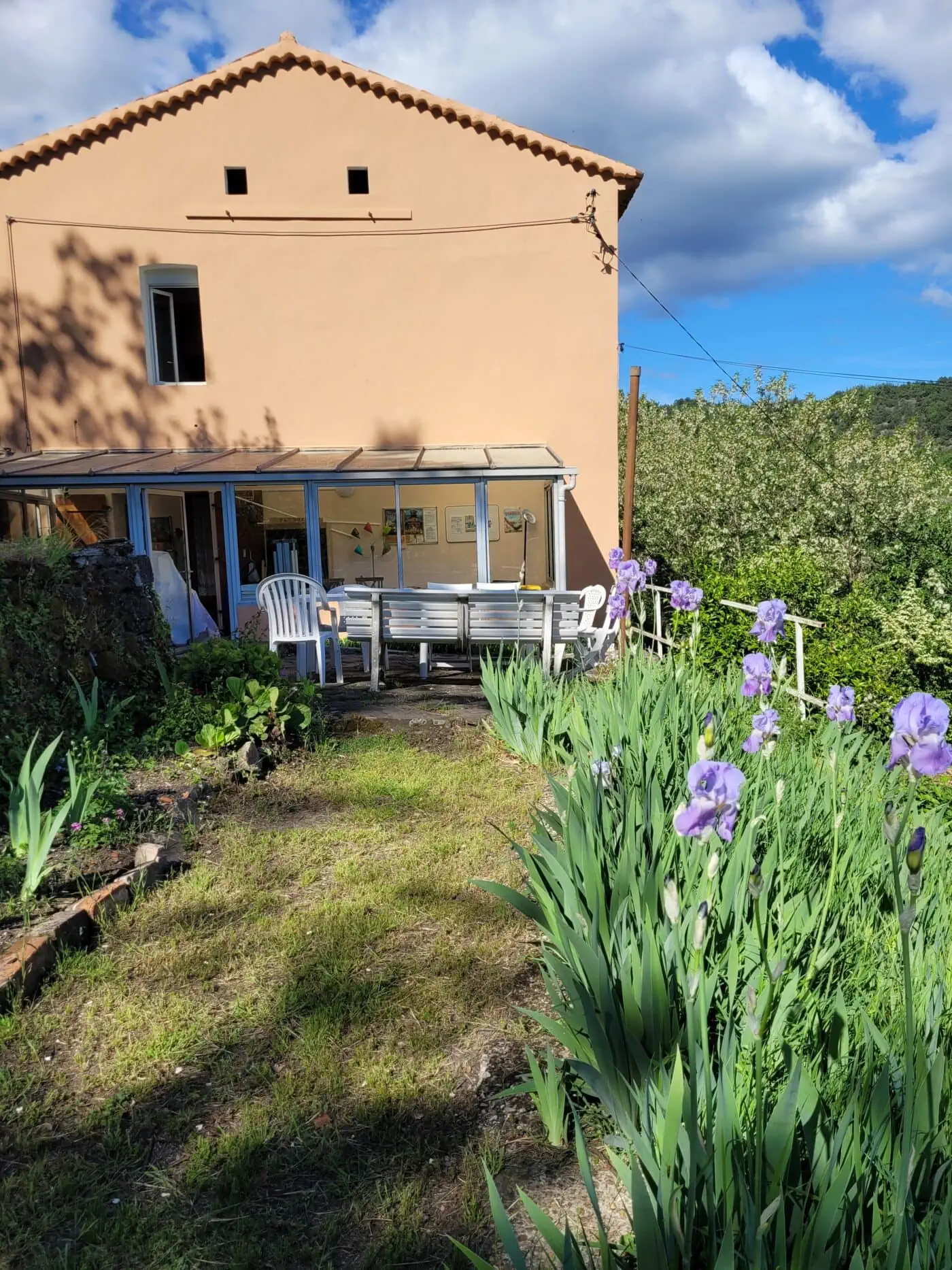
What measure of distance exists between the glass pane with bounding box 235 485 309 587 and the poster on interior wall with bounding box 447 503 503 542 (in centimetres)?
229

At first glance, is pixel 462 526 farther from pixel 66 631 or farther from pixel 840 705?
pixel 840 705

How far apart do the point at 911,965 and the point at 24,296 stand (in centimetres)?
1238

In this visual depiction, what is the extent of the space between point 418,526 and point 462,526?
704 millimetres

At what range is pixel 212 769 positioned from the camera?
464 centimetres

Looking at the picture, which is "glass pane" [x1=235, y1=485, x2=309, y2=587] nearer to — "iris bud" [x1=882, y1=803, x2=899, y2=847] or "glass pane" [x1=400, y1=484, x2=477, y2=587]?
"glass pane" [x1=400, y1=484, x2=477, y2=587]

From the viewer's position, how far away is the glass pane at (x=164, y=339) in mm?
11453

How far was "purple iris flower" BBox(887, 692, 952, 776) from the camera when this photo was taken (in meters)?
1.39

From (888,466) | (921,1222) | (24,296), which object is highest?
(24,296)

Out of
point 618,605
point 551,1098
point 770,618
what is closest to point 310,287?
point 618,605

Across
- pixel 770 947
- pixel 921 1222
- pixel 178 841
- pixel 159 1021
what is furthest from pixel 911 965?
pixel 178 841

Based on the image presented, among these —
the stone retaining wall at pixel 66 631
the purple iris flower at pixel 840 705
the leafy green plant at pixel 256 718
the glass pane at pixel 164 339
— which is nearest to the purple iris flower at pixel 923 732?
the purple iris flower at pixel 840 705

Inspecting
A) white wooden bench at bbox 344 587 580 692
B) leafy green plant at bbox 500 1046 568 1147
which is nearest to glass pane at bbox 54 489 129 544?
white wooden bench at bbox 344 587 580 692

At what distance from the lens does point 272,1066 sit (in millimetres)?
2377

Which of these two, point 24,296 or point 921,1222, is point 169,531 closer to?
point 24,296
